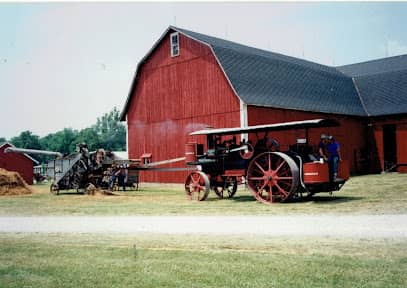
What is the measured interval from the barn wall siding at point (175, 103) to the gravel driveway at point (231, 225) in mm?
12835

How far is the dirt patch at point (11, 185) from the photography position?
2259 cm

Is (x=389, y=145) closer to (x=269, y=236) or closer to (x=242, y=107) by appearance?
(x=242, y=107)

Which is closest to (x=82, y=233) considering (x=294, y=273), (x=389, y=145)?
(x=294, y=273)

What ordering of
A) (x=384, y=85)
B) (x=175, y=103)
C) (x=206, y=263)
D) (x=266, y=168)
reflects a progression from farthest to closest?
(x=384, y=85)
(x=175, y=103)
(x=266, y=168)
(x=206, y=263)

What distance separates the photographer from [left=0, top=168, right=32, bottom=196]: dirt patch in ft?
74.1

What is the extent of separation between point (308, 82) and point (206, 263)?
2579cm

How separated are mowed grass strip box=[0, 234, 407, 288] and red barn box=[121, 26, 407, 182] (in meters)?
15.5

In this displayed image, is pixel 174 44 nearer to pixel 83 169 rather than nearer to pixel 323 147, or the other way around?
pixel 83 169

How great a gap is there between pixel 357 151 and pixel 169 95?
47.5 feet

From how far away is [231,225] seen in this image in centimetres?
961

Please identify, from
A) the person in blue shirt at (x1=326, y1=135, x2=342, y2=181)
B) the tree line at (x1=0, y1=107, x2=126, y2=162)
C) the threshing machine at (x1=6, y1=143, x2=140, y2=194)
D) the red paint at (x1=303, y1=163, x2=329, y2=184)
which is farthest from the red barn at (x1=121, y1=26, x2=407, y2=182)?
the tree line at (x1=0, y1=107, x2=126, y2=162)

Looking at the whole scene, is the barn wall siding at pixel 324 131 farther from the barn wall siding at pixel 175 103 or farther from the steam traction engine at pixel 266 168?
the steam traction engine at pixel 266 168

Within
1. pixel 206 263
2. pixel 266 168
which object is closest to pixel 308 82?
pixel 266 168

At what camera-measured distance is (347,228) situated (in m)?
8.62
